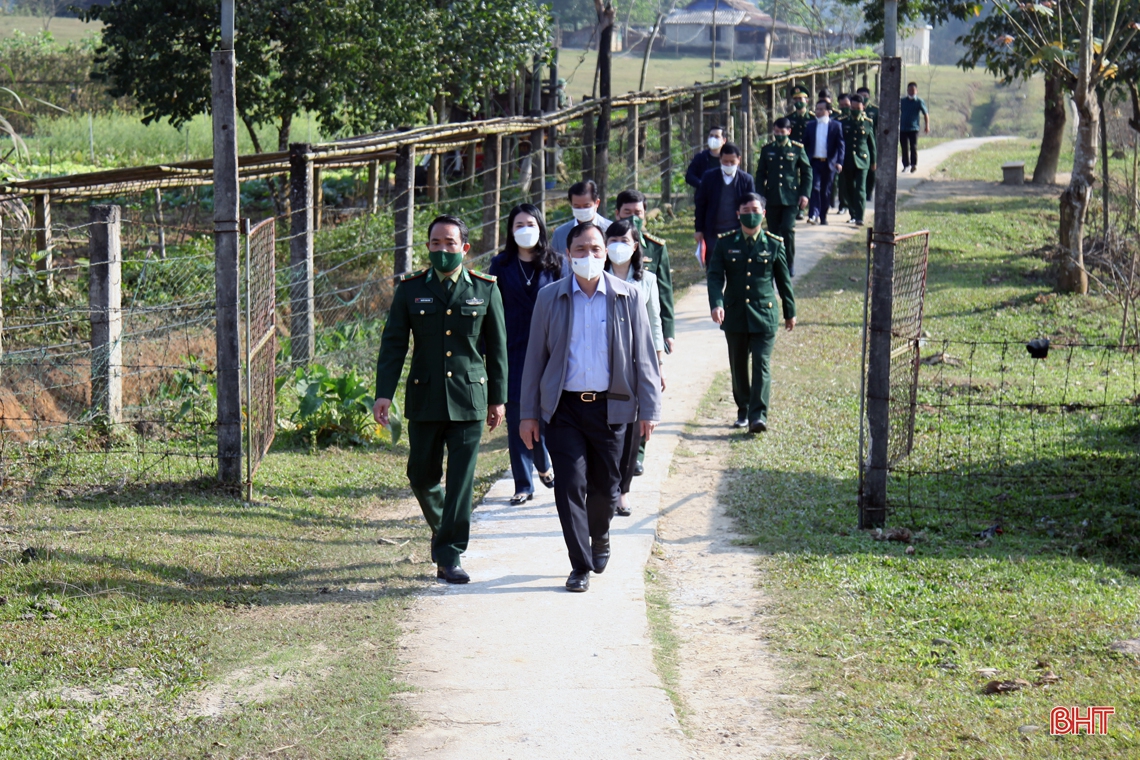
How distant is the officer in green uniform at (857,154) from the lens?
676 inches

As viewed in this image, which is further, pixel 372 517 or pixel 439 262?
pixel 372 517

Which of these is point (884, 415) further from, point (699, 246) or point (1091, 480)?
point (699, 246)

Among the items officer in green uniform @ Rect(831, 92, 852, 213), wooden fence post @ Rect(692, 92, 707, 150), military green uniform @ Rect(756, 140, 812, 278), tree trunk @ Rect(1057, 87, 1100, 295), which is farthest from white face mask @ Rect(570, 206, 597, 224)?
wooden fence post @ Rect(692, 92, 707, 150)

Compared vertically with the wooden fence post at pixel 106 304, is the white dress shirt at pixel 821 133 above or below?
above

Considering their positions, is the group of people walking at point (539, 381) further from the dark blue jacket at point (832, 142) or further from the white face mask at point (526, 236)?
the dark blue jacket at point (832, 142)

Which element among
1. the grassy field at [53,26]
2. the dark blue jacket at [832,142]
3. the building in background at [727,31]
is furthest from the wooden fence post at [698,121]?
the building in background at [727,31]

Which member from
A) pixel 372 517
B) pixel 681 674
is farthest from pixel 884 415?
pixel 372 517

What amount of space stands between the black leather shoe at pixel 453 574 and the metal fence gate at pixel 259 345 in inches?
71.1

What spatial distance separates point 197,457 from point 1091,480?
18.9ft

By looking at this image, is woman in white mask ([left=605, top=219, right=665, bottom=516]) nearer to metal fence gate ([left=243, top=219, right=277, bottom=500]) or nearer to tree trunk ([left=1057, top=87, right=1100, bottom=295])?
metal fence gate ([left=243, top=219, right=277, bottom=500])

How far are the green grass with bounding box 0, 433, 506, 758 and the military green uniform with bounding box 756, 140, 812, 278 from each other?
6.55m

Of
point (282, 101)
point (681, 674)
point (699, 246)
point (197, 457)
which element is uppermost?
point (282, 101)

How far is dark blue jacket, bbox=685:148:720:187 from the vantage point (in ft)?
44.0

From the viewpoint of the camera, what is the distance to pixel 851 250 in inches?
688
